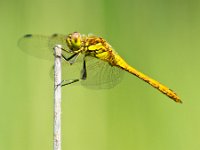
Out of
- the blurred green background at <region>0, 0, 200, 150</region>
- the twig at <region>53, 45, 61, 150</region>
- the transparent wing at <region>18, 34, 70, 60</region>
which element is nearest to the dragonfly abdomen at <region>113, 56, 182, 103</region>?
the blurred green background at <region>0, 0, 200, 150</region>

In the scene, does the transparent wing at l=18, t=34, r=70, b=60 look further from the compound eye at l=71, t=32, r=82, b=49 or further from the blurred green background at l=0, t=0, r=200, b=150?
the blurred green background at l=0, t=0, r=200, b=150

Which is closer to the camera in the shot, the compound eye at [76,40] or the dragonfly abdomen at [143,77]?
the compound eye at [76,40]

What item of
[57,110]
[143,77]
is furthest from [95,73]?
[57,110]

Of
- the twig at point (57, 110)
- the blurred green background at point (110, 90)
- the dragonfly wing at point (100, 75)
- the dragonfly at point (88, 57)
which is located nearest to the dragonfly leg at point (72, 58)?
the dragonfly at point (88, 57)

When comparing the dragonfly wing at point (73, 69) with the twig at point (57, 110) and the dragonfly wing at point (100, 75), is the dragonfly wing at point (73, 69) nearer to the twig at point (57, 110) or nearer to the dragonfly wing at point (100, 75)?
the dragonfly wing at point (100, 75)

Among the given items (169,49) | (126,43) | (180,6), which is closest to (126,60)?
(126,43)

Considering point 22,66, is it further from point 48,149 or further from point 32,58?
point 48,149
